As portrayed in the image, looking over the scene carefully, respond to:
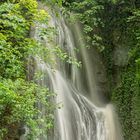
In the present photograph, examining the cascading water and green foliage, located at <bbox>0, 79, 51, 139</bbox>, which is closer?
green foliage, located at <bbox>0, 79, 51, 139</bbox>

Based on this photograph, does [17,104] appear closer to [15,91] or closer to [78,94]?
[15,91]

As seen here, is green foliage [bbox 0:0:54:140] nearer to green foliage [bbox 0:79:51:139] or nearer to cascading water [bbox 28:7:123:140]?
green foliage [bbox 0:79:51:139]

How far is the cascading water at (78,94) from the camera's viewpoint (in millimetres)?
8311

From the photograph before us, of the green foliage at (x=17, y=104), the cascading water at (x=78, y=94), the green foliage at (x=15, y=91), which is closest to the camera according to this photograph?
the green foliage at (x=17, y=104)

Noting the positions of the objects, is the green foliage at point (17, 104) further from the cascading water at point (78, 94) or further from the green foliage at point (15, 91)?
the cascading water at point (78, 94)

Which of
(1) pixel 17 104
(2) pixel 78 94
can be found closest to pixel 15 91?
(1) pixel 17 104

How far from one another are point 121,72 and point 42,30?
412 centimetres

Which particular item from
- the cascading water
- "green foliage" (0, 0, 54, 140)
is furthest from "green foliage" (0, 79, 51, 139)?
the cascading water

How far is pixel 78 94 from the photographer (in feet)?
31.5

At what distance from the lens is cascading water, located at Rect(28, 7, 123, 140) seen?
831cm

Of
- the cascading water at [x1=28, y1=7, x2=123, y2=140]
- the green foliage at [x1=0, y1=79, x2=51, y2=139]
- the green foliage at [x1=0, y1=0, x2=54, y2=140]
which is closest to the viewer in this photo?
the green foliage at [x1=0, y1=79, x2=51, y2=139]

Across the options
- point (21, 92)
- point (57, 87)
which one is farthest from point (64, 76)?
point (21, 92)

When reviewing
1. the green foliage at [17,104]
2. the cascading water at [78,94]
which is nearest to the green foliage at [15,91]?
the green foliage at [17,104]

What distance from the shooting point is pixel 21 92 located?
552 centimetres
